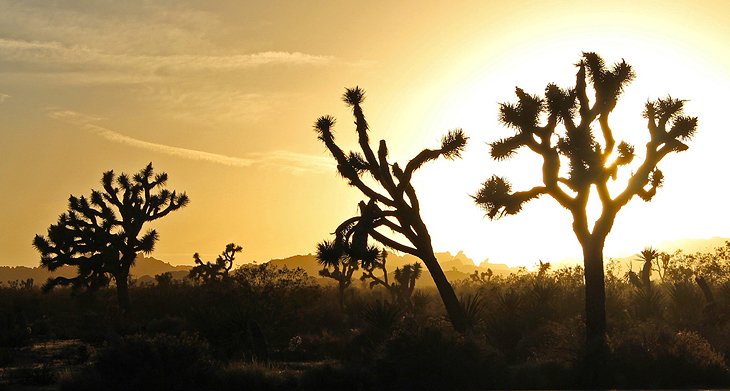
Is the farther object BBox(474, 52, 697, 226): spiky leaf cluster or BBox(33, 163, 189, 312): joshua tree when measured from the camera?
BBox(33, 163, 189, 312): joshua tree

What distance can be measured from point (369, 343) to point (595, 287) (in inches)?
242

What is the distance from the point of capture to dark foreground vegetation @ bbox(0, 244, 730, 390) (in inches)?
671

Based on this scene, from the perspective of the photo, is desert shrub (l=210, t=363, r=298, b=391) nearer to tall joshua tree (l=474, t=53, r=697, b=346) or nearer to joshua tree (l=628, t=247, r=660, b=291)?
tall joshua tree (l=474, t=53, r=697, b=346)

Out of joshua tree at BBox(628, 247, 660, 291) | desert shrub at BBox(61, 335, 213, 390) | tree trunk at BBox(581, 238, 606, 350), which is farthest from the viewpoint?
joshua tree at BBox(628, 247, 660, 291)

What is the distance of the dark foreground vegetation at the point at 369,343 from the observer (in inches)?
671

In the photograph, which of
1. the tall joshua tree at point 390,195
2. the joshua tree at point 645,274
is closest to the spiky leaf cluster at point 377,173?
the tall joshua tree at point 390,195

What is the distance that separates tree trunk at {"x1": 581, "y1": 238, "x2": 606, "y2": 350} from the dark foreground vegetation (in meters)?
0.45

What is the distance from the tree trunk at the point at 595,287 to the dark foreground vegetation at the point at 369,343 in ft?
1.49

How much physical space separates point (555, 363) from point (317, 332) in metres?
15.0

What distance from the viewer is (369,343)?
74.6ft

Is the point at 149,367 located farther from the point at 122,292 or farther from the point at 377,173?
the point at 122,292

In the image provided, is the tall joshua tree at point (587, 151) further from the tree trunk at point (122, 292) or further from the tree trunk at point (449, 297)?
the tree trunk at point (122, 292)

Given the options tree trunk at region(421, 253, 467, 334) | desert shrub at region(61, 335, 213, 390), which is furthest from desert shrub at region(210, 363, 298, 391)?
tree trunk at region(421, 253, 467, 334)

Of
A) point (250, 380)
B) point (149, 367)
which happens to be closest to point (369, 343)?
point (250, 380)
